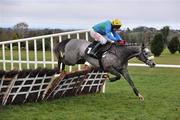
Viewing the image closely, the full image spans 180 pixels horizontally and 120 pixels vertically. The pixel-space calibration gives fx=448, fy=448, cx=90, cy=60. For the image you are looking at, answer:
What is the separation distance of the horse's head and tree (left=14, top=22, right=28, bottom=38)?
34.5 ft

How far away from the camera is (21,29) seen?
64.4ft

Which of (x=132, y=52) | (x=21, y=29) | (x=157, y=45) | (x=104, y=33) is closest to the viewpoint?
(x=104, y=33)

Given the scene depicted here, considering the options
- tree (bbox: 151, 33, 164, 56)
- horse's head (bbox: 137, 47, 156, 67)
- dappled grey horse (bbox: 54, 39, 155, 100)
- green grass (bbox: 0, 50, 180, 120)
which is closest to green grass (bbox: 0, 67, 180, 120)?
green grass (bbox: 0, 50, 180, 120)

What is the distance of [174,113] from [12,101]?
278 cm

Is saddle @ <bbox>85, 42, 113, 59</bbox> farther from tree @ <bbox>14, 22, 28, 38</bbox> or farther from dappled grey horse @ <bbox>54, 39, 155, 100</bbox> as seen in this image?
tree @ <bbox>14, 22, 28, 38</bbox>

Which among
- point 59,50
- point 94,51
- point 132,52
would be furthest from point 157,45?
point 94,51

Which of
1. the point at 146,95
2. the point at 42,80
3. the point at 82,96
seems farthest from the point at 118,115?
the point at 146,95

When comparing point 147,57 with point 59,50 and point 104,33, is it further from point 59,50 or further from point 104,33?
point 59,50

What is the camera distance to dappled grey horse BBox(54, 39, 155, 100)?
27.3 feet

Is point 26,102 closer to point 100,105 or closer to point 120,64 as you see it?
point 100,105

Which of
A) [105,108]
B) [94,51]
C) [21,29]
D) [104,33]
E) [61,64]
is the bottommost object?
[105,108]

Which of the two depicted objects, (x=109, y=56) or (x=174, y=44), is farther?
(x=174, y=44)

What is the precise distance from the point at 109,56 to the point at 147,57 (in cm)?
71

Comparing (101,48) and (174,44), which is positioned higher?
(101,48)
